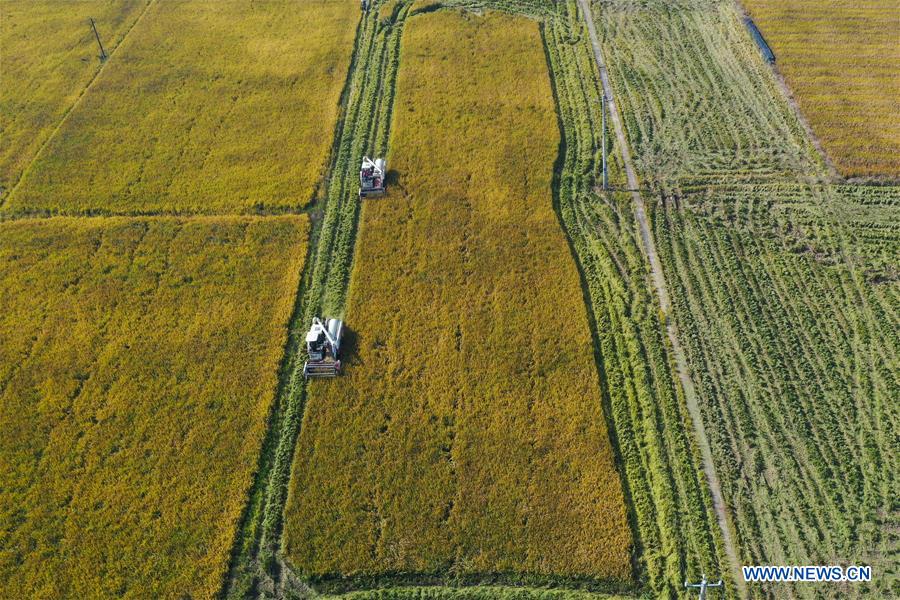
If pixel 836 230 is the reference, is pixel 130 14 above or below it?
above

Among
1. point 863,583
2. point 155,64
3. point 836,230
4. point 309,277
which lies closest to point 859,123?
point 836,230

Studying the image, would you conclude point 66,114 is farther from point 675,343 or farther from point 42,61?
point 675,343

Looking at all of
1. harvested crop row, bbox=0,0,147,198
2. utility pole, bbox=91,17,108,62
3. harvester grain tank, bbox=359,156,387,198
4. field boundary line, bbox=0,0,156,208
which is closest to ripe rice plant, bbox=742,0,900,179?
harvester grain tank, bbox=359,156,387,198

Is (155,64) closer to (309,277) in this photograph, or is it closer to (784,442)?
(309,277)

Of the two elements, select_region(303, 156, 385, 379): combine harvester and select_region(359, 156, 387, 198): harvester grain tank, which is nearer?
select_region(303, 156, 385, 379): combine harvester

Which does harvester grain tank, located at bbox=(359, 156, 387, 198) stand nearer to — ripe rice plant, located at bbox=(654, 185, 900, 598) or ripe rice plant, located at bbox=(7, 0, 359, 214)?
ripe rice plant, located at bbox=(7, 0, 359, 214)

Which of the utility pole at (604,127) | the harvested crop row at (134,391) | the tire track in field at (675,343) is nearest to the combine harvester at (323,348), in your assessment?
the harvested crop row at (134,391)
